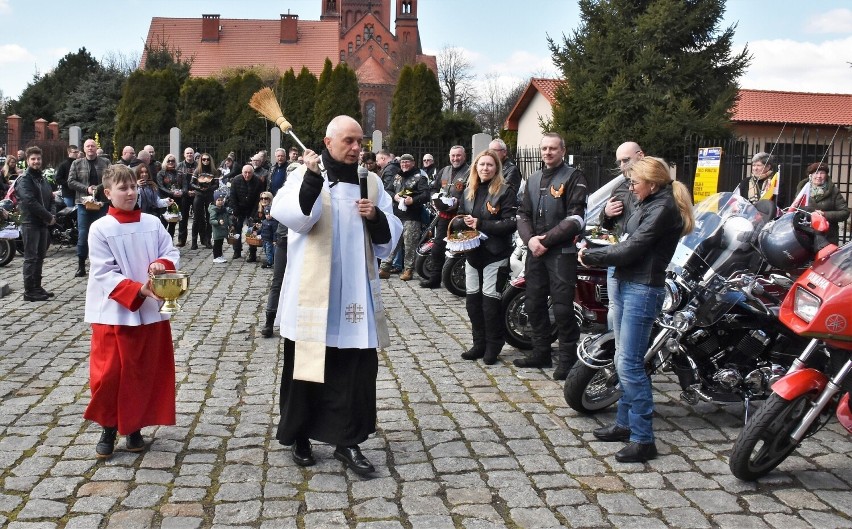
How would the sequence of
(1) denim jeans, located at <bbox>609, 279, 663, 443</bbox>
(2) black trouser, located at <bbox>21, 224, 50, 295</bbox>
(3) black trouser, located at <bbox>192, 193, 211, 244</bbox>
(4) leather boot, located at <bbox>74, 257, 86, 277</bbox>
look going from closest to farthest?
1. (1) denim jeans, located at <bbox>609, 279, 663, 443</bbox>
2. (2) black trouser, located at <bbox>21, 224, 50, 295</bbox>
3. (4) leather boot, located at <bbox>74, 257, 86, 277</bbox>
4. (3) black trouser, located at <bbox>192, 193, 211, 244</bbox>

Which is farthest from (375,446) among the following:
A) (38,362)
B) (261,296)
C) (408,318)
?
(261,296)

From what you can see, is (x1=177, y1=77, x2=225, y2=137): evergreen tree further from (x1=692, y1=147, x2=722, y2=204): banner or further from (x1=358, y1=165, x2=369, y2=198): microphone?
(x1=358, y1=165, x2=369, y2=198): microphone

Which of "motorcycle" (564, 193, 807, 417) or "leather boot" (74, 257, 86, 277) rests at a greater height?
"motorcycle" (564, 193, 807, 417)

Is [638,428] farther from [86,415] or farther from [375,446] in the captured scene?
[86,415]

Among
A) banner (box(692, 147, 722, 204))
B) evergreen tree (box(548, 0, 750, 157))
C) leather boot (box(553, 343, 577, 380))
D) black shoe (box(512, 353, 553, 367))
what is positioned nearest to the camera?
leather boot (box(553, 343, 577, 380))

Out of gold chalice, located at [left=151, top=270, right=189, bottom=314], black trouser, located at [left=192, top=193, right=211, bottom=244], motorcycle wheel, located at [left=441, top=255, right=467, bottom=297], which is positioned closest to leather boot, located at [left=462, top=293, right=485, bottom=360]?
gold chalice, located at [left=151, top=270, right=189, bottom=314]

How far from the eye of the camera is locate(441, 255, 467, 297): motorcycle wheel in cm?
1182

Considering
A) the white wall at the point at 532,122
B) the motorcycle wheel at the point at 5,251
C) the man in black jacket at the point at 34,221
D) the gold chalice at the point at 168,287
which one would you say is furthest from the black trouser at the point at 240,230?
the white wall at the point at 532,122

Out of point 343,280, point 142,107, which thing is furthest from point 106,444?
point 142,107

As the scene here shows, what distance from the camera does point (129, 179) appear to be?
17.1 ft

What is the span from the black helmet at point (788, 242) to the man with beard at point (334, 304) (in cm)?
240

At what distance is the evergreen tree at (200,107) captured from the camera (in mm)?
38031

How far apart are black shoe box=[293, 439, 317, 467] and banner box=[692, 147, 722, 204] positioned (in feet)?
30.1

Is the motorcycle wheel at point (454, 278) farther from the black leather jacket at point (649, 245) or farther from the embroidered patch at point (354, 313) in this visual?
the embroidered patch at point (354, 313)
